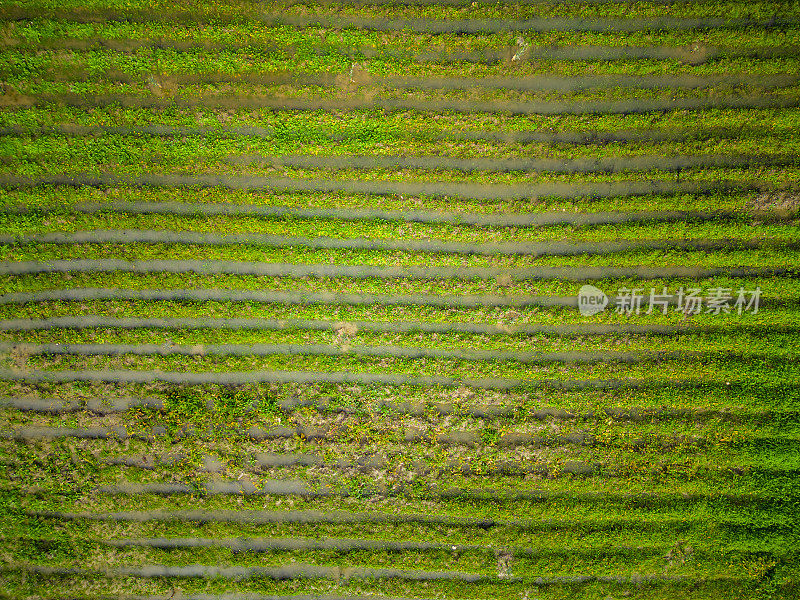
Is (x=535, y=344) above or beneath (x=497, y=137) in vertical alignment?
beneath

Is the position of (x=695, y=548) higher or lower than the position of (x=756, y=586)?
higher

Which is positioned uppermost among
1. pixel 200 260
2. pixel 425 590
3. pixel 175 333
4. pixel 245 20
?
pixel 245 20

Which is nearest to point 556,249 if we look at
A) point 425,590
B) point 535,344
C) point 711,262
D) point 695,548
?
point 535,344

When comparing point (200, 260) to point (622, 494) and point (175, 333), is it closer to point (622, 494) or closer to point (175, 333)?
point (175, 333)

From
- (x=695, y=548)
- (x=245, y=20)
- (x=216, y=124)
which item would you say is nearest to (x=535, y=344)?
(x=695, y=548)

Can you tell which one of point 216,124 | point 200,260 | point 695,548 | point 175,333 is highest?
point 216,124

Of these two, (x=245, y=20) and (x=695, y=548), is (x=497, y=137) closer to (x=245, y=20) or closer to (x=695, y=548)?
(x=245, y=20)
